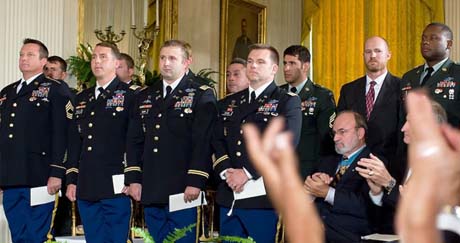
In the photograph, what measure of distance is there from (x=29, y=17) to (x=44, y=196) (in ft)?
6.60

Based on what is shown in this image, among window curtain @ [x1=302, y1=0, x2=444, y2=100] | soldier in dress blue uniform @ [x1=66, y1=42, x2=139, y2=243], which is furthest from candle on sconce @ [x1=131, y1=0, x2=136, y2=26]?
soldier in dress blue uniform @ [x1=66, y1=42, x2=139, y2=243]

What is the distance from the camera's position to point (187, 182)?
386cm

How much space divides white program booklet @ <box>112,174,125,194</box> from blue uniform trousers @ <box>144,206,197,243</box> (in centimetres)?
23

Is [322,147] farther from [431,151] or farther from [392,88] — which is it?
[431,151]

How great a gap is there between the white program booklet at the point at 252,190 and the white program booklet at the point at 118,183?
0.73 metres

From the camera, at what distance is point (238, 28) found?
7742 mm

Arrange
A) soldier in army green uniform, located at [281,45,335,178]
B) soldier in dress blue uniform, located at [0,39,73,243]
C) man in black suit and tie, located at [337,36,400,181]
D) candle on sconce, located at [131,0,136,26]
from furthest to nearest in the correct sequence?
1. candle on sconce, located at [131,0,136,26]
2. soldier in dress blue uniform, located at [0,39,73,243]
3. soldier in army green uniform, located at [281,45,335,178]
4. man in black suit and tie, located at [337,36,400,181]

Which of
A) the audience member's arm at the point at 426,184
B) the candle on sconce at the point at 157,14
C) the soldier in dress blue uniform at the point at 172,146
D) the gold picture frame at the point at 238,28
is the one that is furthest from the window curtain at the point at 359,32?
the audience member's arm at the point at 426,184

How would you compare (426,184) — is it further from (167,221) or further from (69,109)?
(69,109)

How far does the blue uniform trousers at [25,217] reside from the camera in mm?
4336

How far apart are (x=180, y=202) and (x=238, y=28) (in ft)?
13.6

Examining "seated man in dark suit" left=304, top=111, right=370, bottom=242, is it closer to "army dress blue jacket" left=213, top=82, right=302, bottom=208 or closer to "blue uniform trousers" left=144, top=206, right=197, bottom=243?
"army dress blue jacket" left=213, top=82, right=302, bottom=208

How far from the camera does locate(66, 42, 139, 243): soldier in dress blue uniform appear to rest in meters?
4.11

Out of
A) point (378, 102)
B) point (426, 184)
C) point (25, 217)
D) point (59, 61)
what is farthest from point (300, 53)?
point (426, 184)
